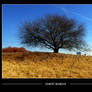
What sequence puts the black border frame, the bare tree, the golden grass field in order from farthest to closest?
the bare tree < the golden grass field < the black border frame

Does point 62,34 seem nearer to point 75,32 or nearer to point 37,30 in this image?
point 75,32

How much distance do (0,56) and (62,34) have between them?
424 centimetres

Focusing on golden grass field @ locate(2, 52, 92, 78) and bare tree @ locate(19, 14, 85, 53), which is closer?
golden grass field @ locate(2, 52, 92, 78)

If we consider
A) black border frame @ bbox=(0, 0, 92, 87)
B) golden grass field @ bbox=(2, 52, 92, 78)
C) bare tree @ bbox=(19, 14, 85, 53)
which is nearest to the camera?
black border frame @ bbox=(0, 0, 92, 87)

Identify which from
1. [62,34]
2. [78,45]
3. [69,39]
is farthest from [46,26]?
[78,45]

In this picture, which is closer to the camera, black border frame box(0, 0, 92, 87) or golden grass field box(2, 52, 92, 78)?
black border frame box(0, 0, 92, 87)

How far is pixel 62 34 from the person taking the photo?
607cm
